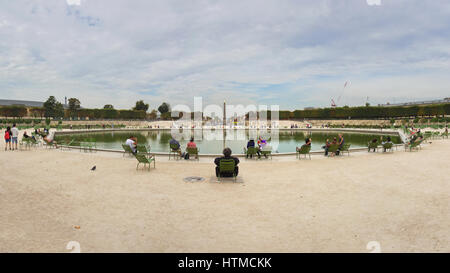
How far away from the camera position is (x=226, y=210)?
554 centimetres

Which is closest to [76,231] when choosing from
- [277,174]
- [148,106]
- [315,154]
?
[277,174]

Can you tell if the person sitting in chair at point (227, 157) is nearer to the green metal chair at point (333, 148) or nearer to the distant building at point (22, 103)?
the green metal chair at point (333, 148)

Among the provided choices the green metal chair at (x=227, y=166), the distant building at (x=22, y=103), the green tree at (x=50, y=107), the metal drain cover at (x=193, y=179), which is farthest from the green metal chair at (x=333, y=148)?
the distant building at (x=22, y=103)

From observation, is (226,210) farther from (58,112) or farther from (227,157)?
(58,112)

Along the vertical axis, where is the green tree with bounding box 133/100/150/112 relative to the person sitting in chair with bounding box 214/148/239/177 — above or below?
above

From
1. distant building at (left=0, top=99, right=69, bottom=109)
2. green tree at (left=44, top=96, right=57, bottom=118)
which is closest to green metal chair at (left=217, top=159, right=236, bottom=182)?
green tree at (left=44, top=96, right=57, bottom=118)

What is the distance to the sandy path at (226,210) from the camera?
4.05m

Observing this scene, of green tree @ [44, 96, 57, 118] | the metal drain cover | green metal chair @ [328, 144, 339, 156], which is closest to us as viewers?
the metal drain cover

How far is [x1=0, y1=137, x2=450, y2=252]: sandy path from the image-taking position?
405 cm

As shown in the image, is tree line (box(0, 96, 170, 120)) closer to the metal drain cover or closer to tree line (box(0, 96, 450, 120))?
tree line (box(0, 96, 450, 120))

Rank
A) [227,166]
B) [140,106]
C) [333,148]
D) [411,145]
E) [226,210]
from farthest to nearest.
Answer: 1. [140,106]
2. [411,145]
3. [333,148]
4. [227,166]
5. [226,210]

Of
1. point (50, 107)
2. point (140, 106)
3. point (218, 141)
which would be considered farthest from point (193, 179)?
point (140, 106)

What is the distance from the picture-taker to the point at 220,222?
488 centimetres
